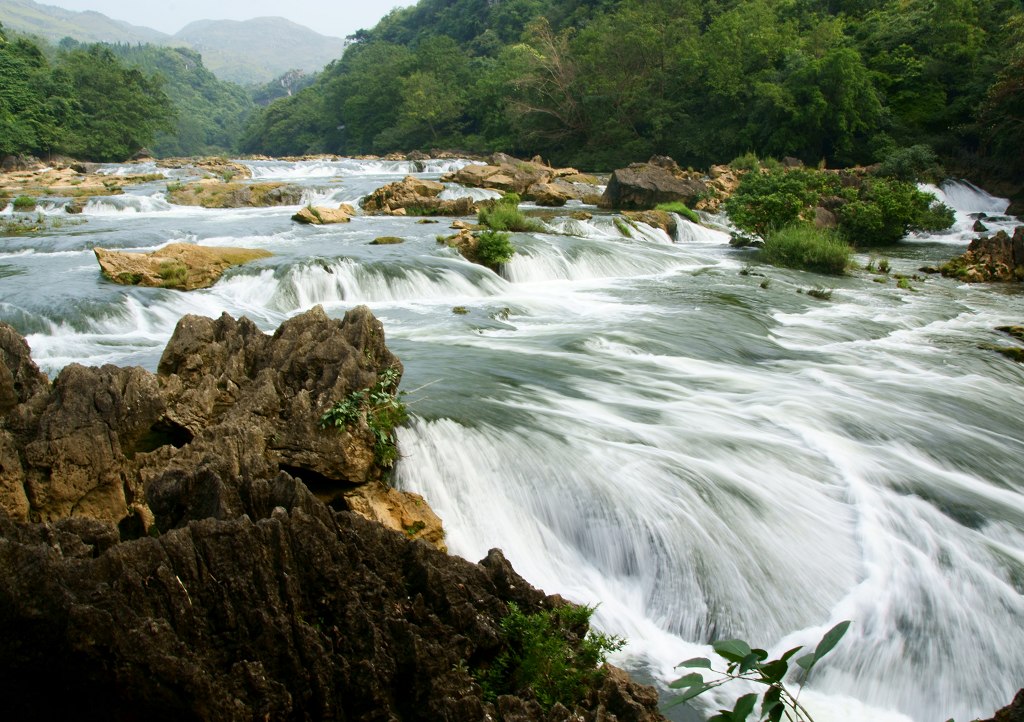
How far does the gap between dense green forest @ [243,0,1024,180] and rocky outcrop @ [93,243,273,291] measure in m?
28.2

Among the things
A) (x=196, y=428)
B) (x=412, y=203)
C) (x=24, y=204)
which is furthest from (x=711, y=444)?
(x=24, y=204)

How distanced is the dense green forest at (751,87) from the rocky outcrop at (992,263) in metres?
13.8

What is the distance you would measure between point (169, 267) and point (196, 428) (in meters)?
8.53

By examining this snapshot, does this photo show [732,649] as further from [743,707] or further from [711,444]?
[711,444]

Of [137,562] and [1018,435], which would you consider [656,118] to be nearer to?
[1018,435]

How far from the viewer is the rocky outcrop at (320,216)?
2042 centimetres

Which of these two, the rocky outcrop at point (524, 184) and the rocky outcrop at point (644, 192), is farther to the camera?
the rocky outcrop at point (524, 184)

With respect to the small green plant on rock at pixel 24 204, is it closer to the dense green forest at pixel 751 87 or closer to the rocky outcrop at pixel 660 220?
the rocky outcrop at pixel 660 220

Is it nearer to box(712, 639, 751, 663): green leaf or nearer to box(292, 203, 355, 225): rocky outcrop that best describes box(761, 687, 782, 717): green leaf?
box(712, 639, 751, 663): green leaf

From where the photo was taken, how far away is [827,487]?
599cm

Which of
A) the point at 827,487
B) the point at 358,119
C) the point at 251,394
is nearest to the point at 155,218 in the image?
the point at 251,394

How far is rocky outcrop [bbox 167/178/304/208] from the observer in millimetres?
25891

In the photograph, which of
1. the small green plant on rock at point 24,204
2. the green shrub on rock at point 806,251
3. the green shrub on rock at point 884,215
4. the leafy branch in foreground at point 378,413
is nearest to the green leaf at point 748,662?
the leafy branch in foreground at point 378,413

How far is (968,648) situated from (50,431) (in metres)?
5.71
